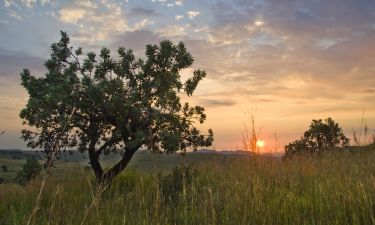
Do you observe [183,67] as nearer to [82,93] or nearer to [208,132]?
[208,132]

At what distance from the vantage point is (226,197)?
625 centimetres

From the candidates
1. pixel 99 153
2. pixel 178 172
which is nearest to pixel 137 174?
pixel 99 153

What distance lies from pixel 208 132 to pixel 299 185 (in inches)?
370

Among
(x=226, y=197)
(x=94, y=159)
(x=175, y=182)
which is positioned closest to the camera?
(x=226, y=197)

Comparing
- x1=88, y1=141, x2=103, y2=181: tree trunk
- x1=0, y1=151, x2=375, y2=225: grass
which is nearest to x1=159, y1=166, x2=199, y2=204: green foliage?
x1=0, y1=151, x2=375, y2=225: grass

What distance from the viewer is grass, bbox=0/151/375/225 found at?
236 inches

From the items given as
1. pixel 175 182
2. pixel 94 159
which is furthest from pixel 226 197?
pixel 94 159

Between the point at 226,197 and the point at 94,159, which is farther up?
the point at 94,159

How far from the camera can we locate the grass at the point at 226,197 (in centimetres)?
600

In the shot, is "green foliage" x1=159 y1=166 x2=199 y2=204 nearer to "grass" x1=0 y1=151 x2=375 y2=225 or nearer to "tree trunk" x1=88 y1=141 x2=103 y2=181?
"grass" x1=0 y1=151 x2=375 y2=225

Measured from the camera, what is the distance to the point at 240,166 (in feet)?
35.3

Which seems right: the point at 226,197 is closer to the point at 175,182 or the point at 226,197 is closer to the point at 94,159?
the point at 175,182

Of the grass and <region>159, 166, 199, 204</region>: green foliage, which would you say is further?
<region>159, 166, 199, 204</region>: green foliage

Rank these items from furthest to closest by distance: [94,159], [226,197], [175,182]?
[94,159], [175,182], [226,197]
